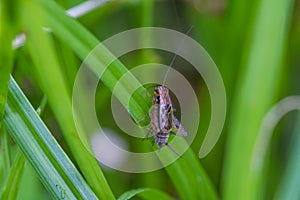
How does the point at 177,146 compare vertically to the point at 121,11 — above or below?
below

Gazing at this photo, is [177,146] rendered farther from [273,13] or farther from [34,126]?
[273,13]

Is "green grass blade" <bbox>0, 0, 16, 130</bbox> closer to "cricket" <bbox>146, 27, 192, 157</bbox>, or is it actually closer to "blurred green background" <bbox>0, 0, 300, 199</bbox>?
"blurred green background" <bbox>0, 0, 300, 199</bbox>

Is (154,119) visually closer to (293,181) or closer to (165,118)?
(165,118)

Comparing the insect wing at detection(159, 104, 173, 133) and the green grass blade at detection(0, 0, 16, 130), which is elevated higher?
the green grass blade at detection(0, 0, 16, 130)

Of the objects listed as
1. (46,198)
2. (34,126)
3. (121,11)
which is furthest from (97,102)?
(34,126)

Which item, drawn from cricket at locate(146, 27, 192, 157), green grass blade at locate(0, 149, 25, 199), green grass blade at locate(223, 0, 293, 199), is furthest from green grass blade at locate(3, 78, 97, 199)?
green grass blade at locate(223, 0, 293, 199)

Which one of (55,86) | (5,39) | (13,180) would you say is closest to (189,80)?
(13,180)
